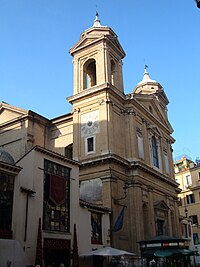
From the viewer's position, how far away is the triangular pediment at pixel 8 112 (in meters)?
32.8

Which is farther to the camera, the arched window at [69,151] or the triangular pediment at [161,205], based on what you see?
the arched window at [69,151]

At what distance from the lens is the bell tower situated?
3211 cm

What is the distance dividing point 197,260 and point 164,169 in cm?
1207

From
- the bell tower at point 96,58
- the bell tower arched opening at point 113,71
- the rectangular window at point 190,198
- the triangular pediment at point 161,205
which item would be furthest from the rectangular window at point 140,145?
the rectangular window at point 190,198

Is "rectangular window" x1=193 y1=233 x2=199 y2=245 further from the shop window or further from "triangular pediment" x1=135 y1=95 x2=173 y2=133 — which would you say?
the shop window

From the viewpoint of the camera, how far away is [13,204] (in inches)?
688

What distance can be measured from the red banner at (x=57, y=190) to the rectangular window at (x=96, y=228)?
3.28m

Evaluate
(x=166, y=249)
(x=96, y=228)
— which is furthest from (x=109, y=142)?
(x=166, y=249)

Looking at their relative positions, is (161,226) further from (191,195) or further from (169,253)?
(191,195)

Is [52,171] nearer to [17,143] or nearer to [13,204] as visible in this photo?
[13,204]

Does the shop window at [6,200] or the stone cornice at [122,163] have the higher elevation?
the stone cornice at [122,163]

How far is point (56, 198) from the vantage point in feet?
67.3

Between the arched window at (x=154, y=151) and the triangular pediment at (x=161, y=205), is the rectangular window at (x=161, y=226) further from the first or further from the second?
the arched window at (x=154, y=151)

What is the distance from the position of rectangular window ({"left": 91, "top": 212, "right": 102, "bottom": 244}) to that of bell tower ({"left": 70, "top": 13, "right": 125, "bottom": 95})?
12.2 meters
